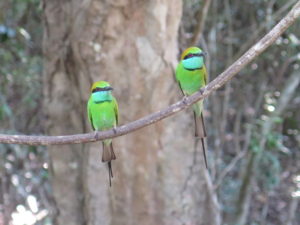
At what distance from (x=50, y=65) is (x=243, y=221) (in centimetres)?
219

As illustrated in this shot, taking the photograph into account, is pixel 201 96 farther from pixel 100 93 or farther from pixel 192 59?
pixel 100 93

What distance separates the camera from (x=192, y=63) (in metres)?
2.76

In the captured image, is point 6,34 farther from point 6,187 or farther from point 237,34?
point 237,34

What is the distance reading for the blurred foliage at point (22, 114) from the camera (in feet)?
16.4

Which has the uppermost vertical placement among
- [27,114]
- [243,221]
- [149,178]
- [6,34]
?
[6,34]

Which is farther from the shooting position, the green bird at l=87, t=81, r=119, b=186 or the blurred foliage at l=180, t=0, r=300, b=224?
the blurred foliage at l=180, t=0, r=300, b=224

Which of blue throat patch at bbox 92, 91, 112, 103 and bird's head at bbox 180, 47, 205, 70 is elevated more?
bird's head at bbox 180, 47, 205, 70

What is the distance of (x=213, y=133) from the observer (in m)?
5.61

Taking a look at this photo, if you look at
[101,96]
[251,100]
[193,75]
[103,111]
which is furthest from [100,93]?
[251,100]

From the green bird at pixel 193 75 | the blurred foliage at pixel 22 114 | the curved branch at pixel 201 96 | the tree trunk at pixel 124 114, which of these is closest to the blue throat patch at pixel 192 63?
the green bird at pixel 193 75

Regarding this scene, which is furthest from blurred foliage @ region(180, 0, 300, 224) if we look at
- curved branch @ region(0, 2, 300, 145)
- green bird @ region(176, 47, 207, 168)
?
curved branch @ region(0, 2, 300, 145)

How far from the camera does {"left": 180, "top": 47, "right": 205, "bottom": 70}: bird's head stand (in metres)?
2.62

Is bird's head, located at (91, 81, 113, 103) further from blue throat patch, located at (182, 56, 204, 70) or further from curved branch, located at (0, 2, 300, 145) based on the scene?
curved branch, located at (0, 2, 300, 145)


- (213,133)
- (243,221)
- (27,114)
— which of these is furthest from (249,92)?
(27,114)
